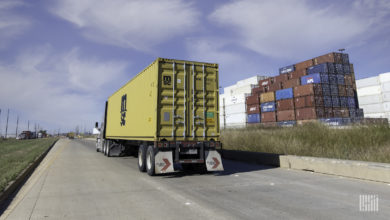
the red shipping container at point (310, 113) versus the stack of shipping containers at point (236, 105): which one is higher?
the stack of shipping containers at point (236, 105)

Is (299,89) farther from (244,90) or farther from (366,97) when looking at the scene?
(244,90)

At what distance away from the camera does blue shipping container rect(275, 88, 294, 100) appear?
37188 mm

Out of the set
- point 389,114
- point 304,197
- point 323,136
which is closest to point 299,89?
point 389,114

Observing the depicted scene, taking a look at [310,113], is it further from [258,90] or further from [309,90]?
[258,90]

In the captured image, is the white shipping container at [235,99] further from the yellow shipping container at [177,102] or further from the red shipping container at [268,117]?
the yellow shipping container at [177,102]

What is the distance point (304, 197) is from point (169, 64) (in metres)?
5.98

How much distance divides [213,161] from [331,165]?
3966 millimetres

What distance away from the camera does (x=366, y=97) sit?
1677 inches

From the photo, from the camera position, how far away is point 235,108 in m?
48.8

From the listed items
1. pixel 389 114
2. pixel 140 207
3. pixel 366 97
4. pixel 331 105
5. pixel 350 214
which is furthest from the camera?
pixel 366 97

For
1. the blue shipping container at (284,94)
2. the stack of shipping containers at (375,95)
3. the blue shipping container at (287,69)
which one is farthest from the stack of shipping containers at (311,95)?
the stack of shipping containers at (375,95)

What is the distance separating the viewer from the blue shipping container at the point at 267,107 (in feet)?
129

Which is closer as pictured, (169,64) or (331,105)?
(169,64)

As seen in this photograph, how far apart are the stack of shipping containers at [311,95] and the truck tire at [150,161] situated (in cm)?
2900
